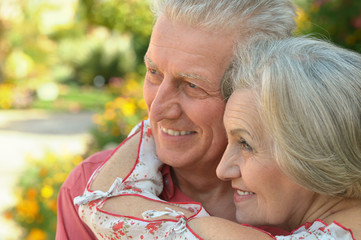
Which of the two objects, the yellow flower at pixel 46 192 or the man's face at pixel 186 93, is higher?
the man's face at pixel 186 93

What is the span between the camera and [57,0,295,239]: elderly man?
2.18 metres

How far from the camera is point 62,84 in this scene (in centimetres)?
2002

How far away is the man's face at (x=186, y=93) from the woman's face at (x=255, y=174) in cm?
20

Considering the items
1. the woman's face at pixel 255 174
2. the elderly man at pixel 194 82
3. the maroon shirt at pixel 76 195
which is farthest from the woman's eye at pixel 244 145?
the maroon shirt at pixel 76 195

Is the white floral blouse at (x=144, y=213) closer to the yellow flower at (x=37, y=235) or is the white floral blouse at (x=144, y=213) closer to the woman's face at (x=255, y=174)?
the woman's face at (x=255, y=174)

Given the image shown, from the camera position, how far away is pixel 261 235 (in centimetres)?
178

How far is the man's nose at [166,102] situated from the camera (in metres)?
2.23

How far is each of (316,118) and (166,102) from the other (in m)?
0.71

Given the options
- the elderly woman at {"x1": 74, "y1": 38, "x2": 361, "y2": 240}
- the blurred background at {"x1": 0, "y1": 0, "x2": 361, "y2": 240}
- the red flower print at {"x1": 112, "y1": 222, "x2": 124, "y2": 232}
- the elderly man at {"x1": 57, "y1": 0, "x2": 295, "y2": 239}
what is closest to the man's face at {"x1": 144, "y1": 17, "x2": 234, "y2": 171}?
the elderly man at {"x1": 57, "y1": 0, "x2": 295, "y2": 239}

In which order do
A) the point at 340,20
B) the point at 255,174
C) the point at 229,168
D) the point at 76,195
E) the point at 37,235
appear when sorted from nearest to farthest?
the point at 255,174 → the point at 229,168 → the point at 76,195 → the point at 37,235 → the point at 340,20

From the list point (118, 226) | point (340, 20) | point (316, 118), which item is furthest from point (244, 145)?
point (340, 20)

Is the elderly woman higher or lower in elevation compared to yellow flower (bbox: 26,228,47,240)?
higher

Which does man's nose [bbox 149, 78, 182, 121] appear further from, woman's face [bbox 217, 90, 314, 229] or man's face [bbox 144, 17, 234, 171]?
woman's face [bbox 217, 90, 314, 229]

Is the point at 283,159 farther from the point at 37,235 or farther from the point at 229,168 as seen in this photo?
the point at 37,235
